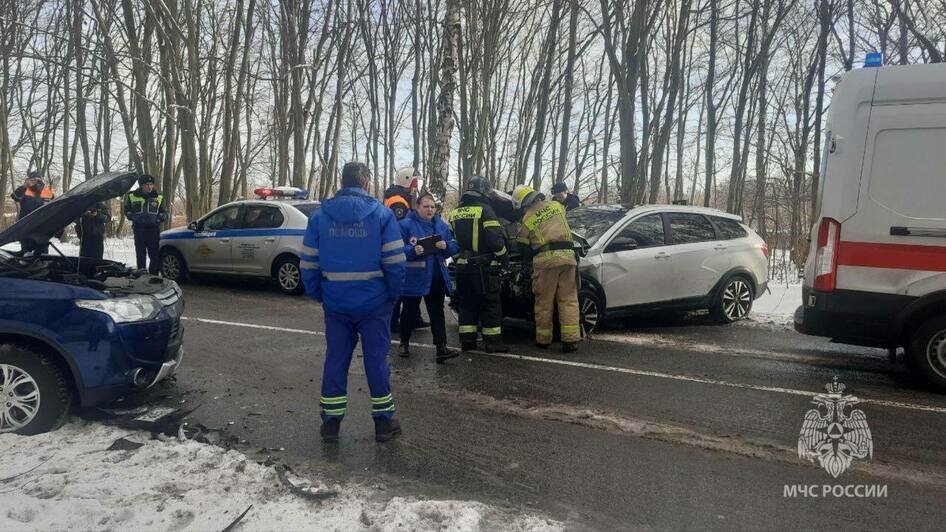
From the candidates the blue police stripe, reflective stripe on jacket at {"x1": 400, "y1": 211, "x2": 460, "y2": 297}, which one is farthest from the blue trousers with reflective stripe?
the blue police stripe

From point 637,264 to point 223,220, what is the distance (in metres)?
7.34

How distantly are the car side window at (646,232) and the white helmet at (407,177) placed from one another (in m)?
2.67

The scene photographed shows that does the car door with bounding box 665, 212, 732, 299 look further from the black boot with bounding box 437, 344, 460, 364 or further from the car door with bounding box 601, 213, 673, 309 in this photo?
the black boot with bounding box 437, 344, 460, 364

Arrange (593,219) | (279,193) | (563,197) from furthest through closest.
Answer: (279,193)
(563,197)
(593,219)

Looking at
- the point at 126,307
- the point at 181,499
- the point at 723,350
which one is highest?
the point at 126,307

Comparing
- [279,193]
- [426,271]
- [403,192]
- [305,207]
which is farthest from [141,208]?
[426,271]

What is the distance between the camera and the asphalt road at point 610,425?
134 inches

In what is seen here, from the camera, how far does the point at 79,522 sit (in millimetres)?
3004

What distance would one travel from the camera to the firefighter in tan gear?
6730mm

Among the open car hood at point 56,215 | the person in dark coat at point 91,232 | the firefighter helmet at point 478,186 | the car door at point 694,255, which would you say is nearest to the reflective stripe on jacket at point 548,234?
the firefighter helmet at point 478,186

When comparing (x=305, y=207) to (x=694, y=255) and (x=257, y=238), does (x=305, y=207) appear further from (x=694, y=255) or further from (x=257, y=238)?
(x=694, y=255)

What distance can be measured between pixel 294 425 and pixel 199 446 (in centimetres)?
72

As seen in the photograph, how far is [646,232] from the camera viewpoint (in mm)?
8000

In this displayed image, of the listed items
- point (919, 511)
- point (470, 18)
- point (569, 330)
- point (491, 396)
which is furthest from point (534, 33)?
point (919, 511)
